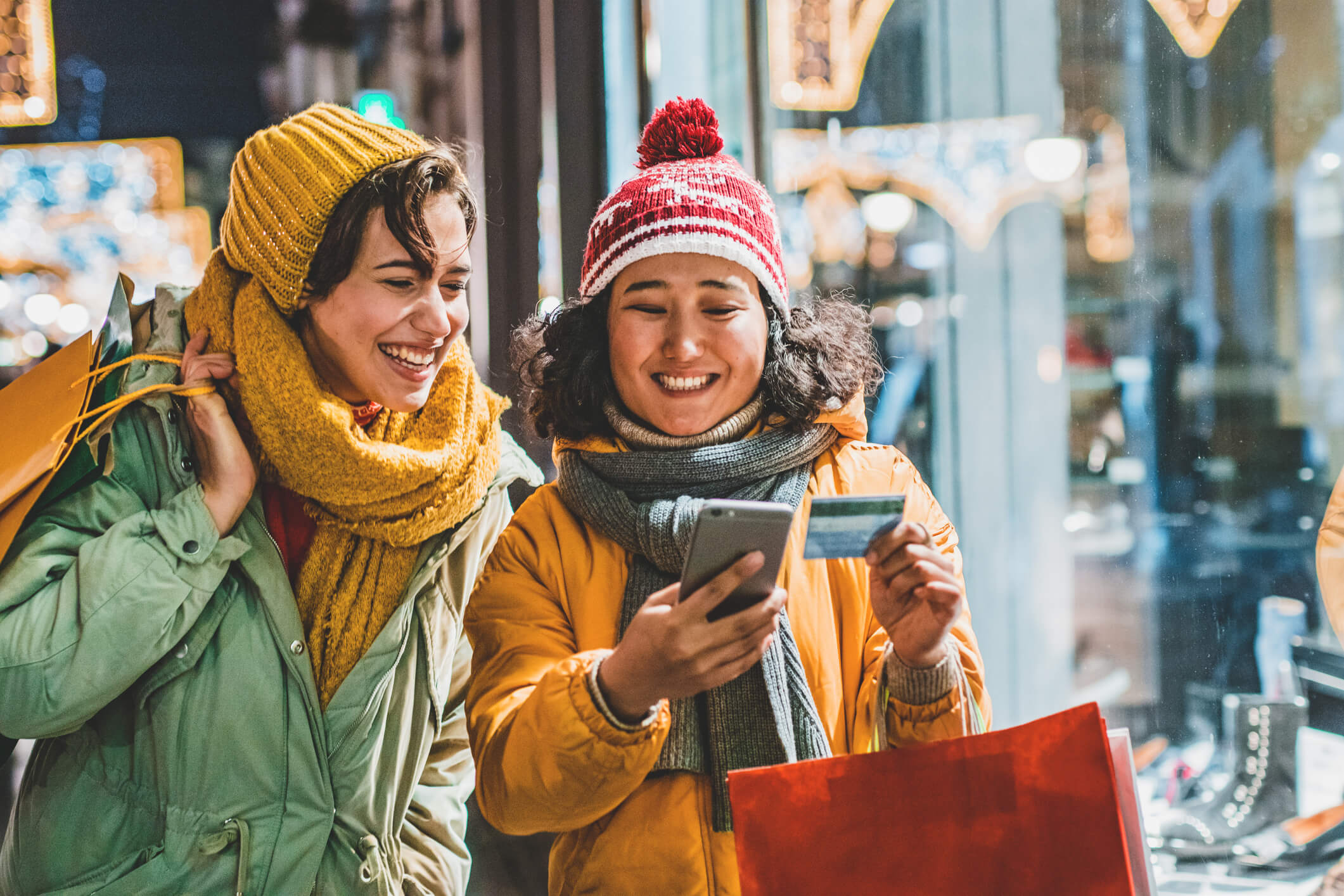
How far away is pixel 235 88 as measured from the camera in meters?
2.47

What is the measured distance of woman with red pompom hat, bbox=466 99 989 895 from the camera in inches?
40.8

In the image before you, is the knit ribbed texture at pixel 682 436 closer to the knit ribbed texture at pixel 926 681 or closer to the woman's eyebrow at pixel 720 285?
the woman's eyebrow at pixel 720 285

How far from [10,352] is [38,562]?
1.49 metres

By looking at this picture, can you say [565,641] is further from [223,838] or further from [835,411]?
[223,838]

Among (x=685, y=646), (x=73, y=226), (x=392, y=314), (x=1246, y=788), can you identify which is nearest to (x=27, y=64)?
(x=73, y=226)

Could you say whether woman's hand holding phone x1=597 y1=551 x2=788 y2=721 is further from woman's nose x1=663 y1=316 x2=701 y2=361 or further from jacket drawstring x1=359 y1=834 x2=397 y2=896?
jacket drawstring x1=359 y1=834 x2=397 y2=896

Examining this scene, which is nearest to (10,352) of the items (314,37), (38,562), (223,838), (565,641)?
(314,37)

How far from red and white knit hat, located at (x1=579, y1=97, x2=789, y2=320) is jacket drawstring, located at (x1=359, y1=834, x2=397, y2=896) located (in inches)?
34.6

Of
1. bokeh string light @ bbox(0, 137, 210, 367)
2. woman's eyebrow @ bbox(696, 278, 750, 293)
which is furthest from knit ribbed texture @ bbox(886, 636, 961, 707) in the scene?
bokeh string light @ bbox(0, 137, 210, 367)

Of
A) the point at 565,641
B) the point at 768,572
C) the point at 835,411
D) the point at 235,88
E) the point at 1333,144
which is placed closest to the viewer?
the point at 768,572

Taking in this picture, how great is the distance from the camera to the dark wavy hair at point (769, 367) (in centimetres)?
134

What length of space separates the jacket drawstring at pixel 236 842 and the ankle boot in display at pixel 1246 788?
1.76 m

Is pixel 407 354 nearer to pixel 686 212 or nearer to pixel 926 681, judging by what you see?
pixel 686 212

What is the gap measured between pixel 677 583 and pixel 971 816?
374mm
